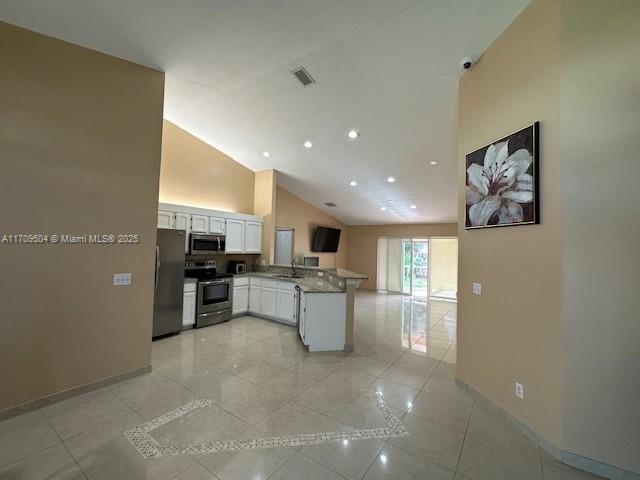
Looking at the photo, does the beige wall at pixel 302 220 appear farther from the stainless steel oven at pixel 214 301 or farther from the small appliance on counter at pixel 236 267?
the stainless steel oven at pixel 214 301

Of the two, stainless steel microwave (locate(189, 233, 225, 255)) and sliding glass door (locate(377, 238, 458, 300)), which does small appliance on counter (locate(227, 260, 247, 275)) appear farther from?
sliding glass door (locate(377, 238, 458, 300))

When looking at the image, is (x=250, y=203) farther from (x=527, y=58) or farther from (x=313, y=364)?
(x=527, y=58)

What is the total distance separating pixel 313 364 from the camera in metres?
3.38

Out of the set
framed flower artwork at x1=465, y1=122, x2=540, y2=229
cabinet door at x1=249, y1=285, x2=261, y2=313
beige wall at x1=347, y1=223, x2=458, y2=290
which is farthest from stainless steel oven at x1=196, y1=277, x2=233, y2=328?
beige wall at x1=347, y1=223, x2=458, y2=290

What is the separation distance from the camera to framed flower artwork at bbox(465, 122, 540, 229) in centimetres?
214

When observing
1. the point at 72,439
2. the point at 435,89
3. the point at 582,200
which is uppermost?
the point at 435,89

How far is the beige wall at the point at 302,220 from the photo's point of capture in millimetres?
7613

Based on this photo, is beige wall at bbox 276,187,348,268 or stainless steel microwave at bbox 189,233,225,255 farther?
beige wall at bbox 276,187,348,268

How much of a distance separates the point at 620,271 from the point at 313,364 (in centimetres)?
298

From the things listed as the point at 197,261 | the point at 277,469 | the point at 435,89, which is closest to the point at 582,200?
the point at 435,89

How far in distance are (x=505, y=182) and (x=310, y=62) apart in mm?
2439

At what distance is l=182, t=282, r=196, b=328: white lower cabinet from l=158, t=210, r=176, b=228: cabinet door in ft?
3.42

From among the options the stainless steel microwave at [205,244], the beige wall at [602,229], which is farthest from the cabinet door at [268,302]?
the beige wall at [602,229]

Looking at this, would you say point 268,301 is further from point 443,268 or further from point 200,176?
point 443,268
